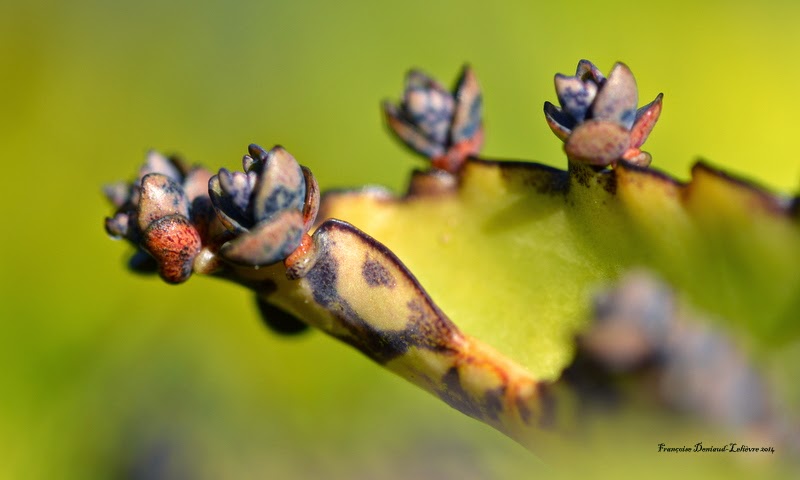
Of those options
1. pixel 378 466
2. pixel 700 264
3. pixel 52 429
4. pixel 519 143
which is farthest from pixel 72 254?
pixel 700 264

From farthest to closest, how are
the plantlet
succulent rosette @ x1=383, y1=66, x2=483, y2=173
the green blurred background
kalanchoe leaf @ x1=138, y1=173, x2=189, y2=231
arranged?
1. the green blurred background
2. succulent rosette @ x1=383, y1=66, x2=483, y2=173
3. kalanchoe leaf @ x1=138, y1=173, x2=189, y2=231
4. the plantlet

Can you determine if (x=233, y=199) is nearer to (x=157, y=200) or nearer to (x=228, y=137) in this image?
(x=157, y=200)

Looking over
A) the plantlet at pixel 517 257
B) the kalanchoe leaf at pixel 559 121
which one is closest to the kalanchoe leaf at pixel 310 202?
the plantlet at pixel 517 257

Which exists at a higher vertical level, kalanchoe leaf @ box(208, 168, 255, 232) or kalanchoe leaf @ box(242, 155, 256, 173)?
kalanchoe leaf @ box(242, 155, 256, 173)

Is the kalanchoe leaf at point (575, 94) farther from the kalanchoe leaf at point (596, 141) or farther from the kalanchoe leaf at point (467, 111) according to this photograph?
the kalanchoe leaf at point (467, 111)

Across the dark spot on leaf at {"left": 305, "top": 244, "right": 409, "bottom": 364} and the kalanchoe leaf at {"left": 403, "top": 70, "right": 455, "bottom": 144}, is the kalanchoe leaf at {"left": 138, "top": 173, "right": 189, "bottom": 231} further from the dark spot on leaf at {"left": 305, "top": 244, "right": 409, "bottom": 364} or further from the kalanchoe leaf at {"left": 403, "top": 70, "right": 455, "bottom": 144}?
the kalanchoe leaf at {"left": 403, "top": 70, "right": 455, "bottom": 144}

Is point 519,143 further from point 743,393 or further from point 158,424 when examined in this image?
point 743,393

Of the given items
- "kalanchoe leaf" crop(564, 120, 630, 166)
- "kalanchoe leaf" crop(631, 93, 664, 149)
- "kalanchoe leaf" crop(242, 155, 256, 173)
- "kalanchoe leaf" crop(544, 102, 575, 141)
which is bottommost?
"kalanchoe leaf" crop(242, 155, 256, 173)

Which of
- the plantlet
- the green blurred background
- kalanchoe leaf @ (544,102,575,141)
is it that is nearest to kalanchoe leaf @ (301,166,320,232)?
the plantlet
